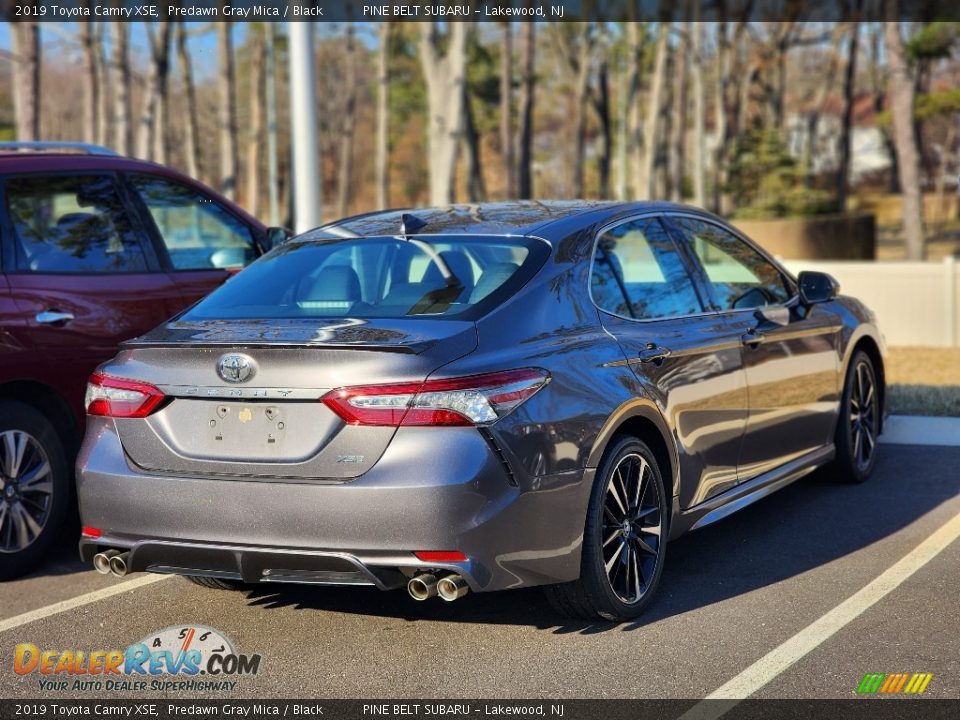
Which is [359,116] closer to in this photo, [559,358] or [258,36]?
[258,36]

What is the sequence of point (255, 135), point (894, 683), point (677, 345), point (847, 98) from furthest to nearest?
point (255, 135) → point (847, 98) → point (677, 345) → point (894, 683)

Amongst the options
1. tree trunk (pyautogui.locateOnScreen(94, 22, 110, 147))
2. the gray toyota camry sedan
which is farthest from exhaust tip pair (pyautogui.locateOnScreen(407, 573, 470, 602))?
tree trunk (pyautogui.locateOnScreen(94, 22, 110, 147))

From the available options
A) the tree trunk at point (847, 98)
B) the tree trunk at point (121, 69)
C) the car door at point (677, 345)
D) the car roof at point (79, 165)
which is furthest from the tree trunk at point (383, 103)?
the car door at point (677, 345)

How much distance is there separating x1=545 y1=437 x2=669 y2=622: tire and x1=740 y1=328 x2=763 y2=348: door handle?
1100 mm

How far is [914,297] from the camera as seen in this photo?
1738 cm

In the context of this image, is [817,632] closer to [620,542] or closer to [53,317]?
[620,542]

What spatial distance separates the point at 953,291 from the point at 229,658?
14.0 metres

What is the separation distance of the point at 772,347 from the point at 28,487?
355 cm

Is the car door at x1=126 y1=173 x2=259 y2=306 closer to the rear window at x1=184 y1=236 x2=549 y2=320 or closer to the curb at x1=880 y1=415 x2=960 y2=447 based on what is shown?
the rear window at x1=184 y1=236 x2=549 y2=320

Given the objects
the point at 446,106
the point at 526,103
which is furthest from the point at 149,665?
the point at 526,103

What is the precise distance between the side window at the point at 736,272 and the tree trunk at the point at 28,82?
58.0 ft

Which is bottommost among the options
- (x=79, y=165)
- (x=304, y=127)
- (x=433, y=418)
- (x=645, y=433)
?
(x=645, y=433)

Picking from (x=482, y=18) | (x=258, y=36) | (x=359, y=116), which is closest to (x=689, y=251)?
(x=482, y=18)

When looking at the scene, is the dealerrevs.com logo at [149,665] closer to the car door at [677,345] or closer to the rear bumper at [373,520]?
the rear bumper at [373,520]
